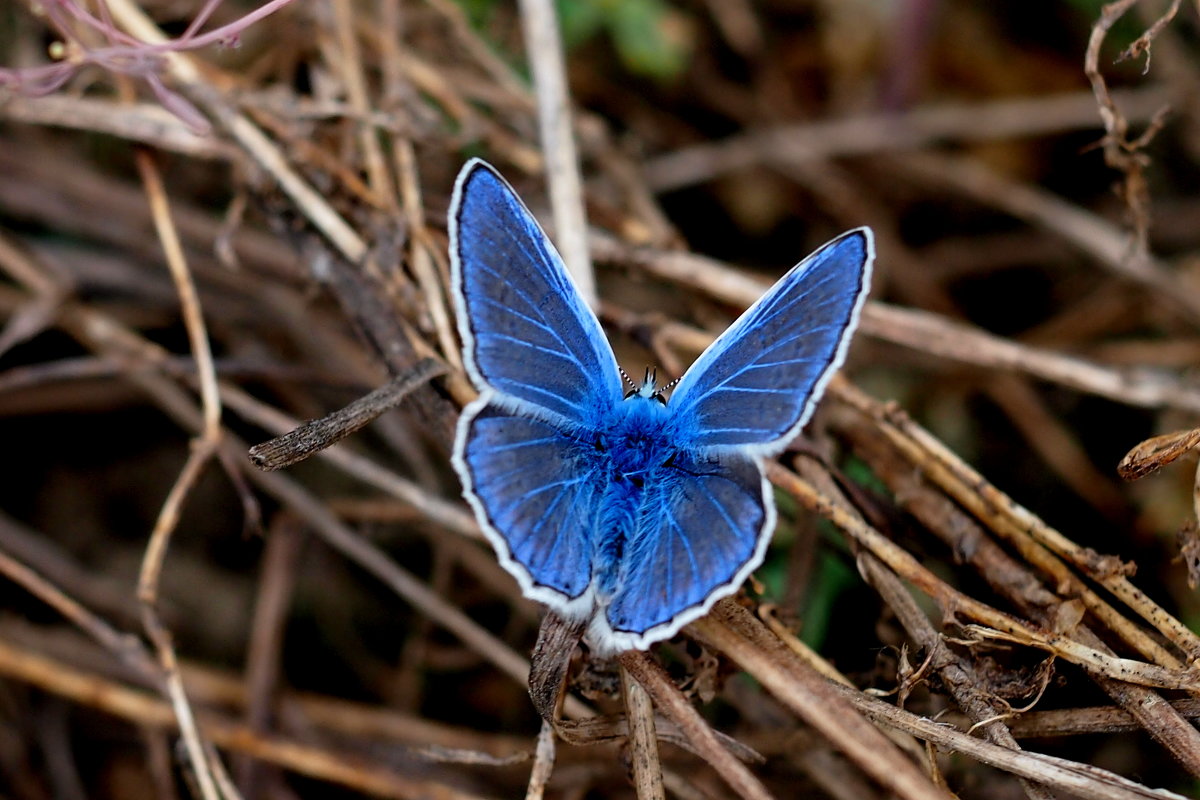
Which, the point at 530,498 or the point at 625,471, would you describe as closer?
the point at 530,498

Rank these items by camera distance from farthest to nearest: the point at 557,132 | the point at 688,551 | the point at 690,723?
1. the point at 557,132
2. the point at 690,723
3. the point at 688,551

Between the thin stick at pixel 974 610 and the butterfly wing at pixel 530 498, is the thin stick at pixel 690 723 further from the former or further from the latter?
the thin stick at pixel 974 610

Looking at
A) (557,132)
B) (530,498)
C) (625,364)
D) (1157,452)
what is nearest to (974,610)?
(1157,452)

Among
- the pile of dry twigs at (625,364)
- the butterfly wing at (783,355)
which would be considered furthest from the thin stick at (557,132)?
the butterfly wing at (783,355)

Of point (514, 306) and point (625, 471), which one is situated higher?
point (514, 306)

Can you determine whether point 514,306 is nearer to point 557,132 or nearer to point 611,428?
point 611,428

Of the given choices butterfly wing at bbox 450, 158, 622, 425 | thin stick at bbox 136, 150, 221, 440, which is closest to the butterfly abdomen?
butterfly wing at bbox 450, 158, 622, 425

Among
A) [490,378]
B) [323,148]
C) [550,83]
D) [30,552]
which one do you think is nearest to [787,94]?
[550,83]
